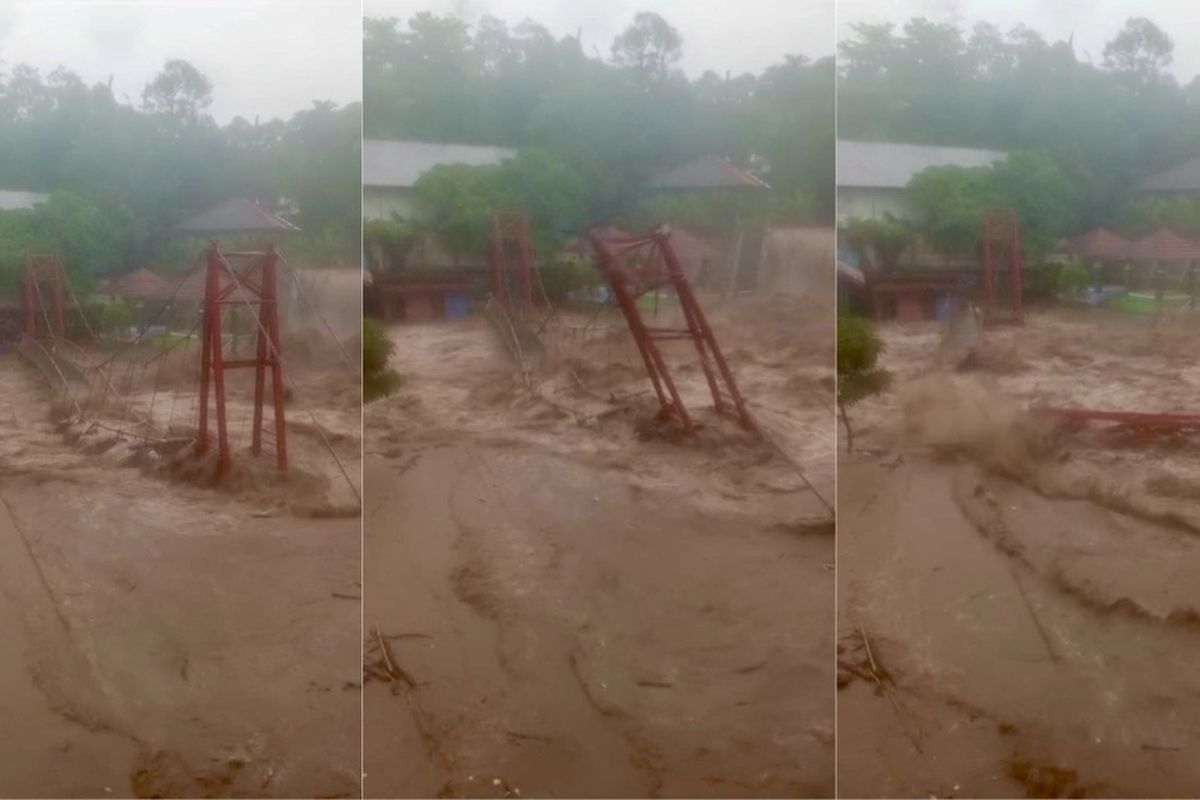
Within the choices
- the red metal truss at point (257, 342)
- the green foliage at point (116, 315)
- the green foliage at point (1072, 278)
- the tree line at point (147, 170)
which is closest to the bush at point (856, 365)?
the green foliage at point (1072, 278)

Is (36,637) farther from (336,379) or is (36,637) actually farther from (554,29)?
(554,29)

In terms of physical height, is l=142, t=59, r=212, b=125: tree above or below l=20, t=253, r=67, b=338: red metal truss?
above

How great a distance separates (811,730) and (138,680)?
171 cm

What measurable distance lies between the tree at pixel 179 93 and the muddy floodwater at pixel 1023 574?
1.87m

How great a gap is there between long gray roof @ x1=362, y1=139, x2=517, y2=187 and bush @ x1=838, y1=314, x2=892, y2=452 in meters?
0.96

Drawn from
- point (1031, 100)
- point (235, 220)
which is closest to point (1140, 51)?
point (1031, 100)

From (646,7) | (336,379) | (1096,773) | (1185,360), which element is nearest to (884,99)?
(646,7)

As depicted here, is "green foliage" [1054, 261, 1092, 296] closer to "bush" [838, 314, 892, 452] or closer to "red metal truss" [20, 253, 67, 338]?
"bush" [838, 314, 892, 452]

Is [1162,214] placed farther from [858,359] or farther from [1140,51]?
[858,359]

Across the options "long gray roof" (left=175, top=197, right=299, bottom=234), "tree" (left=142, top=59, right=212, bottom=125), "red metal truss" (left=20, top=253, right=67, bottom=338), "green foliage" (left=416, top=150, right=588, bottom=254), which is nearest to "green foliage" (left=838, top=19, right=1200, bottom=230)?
"green foliage" (left=416, top=150, right=588, bottom=254)

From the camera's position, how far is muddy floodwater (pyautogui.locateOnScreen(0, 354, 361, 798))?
2.53 meters

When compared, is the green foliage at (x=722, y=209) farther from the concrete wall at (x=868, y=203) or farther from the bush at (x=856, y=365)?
the bush at (x=856, y=365)

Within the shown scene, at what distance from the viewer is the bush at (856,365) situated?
248 centimetres

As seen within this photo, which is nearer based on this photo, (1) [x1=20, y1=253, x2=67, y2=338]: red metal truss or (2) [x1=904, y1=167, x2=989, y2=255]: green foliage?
(2) [x1=904, y1=167, x2=989, y2=255]: green foliage
